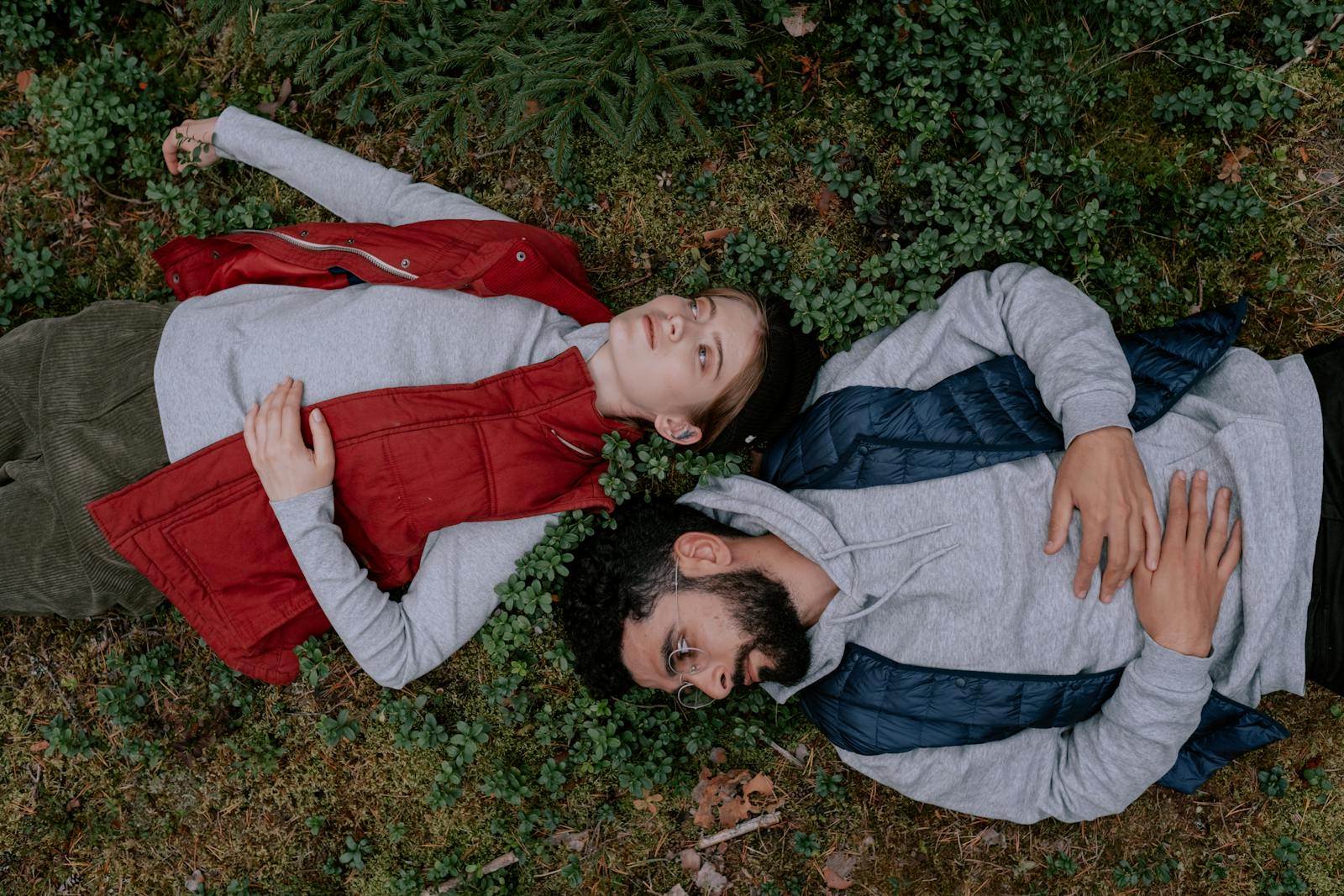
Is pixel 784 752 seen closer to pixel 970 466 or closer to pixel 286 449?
pixel 970 466

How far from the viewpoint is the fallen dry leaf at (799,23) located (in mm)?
4863

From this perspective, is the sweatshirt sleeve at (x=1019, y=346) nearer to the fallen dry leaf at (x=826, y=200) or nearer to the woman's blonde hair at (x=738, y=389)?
the woman's blonde hair at (x=738, y=389)

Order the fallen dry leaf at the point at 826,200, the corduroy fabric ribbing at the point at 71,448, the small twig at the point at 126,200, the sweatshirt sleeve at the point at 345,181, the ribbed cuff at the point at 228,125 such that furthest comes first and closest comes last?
the small twig at the point at 126,200 → the fallen dry leaf at the point at 826,200 → the ribbed cuff at the point at 228,125 → the sweatshirt sleeve at the point at 345,181 → the corduroy fabric ribbing at the point at 71,448

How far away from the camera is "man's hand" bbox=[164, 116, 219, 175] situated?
509cm

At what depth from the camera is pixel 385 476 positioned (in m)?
4.27

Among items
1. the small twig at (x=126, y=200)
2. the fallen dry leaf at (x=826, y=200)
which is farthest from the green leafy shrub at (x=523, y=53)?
the small twig at (x=126, y=200)

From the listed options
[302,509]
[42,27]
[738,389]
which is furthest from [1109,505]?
[42,27]

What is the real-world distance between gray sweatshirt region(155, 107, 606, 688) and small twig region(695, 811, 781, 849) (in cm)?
179

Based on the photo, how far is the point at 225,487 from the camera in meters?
4.23

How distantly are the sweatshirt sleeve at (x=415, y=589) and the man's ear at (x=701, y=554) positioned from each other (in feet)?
2.83

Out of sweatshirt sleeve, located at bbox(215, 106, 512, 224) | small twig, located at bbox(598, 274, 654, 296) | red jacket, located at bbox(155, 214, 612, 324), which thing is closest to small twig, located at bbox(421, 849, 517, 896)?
red jacket, located at bbox(155, 214, 612, 324)

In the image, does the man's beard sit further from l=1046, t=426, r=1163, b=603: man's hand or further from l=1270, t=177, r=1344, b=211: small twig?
l=1270, t=177, r=1344, b=211: small twig

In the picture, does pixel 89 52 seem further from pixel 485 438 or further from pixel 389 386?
pixel 485 438

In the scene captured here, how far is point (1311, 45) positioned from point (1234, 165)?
727 mm
